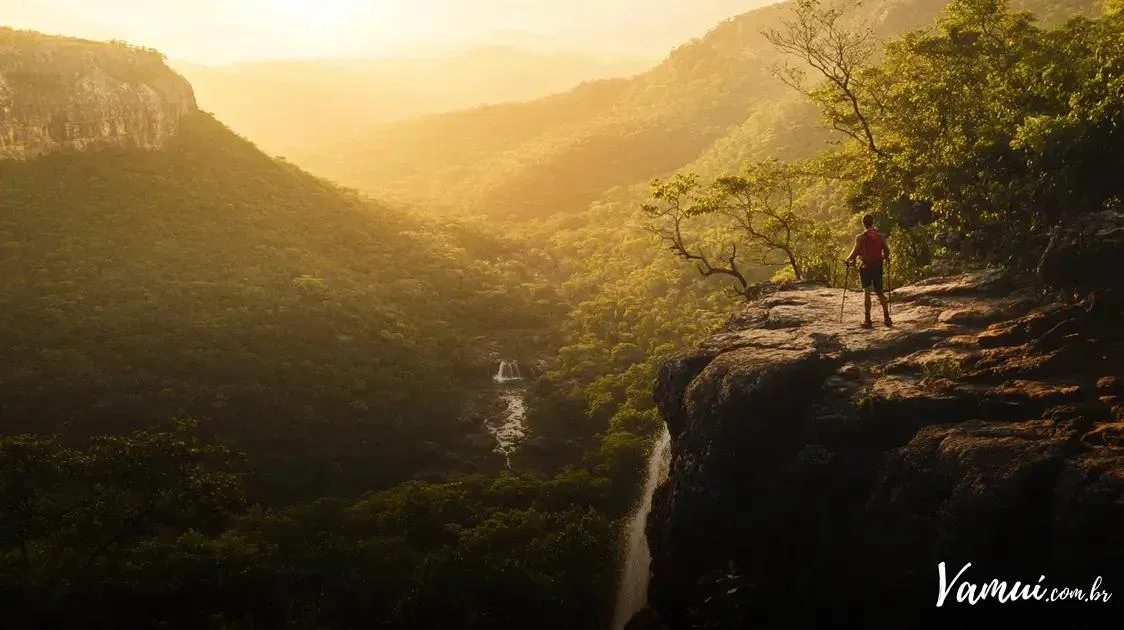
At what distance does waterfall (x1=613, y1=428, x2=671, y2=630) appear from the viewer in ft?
84.0

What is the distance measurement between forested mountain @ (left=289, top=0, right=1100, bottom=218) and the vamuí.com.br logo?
83.7 m

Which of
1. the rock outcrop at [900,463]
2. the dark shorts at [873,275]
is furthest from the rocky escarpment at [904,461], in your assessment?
the dark shorts at [873,275]

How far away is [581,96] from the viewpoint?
181 metres

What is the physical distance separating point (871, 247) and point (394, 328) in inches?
A: 1768

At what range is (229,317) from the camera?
49.3 m

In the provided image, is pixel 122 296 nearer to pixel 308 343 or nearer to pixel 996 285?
pixel 308 343

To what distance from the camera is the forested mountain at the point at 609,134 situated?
→ 358 feet

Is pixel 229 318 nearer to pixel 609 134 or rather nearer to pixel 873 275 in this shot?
pixel 873 275

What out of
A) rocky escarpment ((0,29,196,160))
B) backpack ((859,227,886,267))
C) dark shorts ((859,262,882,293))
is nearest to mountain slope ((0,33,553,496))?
rocky escarpment ((0,29,196,160))

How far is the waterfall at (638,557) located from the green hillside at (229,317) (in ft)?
46.7

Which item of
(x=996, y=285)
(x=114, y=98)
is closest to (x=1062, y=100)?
(x=996, y=285)

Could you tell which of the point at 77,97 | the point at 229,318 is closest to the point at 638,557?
the point at 229,318

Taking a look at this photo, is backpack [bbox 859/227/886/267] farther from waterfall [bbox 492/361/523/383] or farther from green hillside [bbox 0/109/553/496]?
waterfall [bbox 492/361/523/383]

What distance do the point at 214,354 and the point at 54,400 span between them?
907 cm
